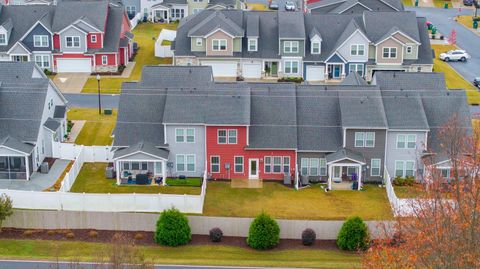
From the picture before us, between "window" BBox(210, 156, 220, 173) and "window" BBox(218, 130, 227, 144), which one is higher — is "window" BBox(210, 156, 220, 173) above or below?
below

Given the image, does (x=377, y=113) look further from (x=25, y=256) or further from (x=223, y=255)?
(x=25, y=256)

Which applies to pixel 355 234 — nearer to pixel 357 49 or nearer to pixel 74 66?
pixel 357 49

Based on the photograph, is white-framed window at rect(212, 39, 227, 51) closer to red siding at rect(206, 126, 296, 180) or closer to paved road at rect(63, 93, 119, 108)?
paved road at rect(63, 93, 119, 108)

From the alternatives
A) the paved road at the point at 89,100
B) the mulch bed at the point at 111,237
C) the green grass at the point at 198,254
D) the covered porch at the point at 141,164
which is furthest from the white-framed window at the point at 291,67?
the green grass at the point at 198,254

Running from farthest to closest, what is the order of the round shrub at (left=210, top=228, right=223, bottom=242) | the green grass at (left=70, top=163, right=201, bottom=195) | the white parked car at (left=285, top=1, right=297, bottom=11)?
the white parked car at (left=285, top=1, right=297, bottom=11), the green grass at (left=70, top=163, right=201, bottom=195), the round shrub at (left=210, top=228, right=223, bottom=242)

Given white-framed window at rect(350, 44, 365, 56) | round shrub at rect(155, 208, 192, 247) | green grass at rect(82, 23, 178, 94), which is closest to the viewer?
round shrub at rect(155, 208, 192, 247)

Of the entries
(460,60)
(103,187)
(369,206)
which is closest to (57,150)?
(103,187)

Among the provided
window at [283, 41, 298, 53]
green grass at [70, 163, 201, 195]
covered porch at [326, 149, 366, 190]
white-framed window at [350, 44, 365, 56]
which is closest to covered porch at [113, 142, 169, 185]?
green grass at [70, 163, 201, 195]
